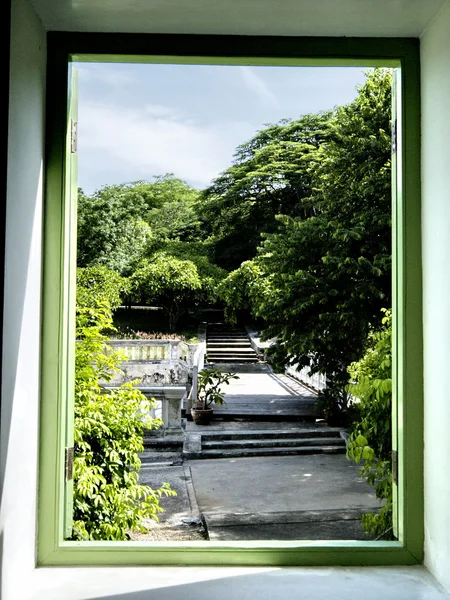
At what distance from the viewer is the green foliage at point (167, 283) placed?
16344mm

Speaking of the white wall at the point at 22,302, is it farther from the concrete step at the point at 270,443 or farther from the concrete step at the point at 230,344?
the concrete step at the point at 230,344

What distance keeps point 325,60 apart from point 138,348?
8472mm

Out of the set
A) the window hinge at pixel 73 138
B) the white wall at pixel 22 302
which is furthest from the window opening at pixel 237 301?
the white wall at pixel 22 302

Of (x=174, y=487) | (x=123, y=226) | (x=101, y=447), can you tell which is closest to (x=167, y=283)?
(x=123, y=226)

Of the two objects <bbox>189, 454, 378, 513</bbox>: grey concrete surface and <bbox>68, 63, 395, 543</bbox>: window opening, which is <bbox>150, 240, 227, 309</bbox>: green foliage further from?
<bbox>189, 454, 378, 513</bbox>: grey concrete surface

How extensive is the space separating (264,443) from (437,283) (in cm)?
652

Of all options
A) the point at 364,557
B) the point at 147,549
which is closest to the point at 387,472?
the point at 364,557

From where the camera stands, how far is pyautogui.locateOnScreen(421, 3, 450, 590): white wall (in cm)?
130

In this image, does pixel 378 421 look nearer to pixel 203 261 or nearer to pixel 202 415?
pixel 202 415

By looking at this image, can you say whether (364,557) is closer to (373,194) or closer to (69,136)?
(69,136)

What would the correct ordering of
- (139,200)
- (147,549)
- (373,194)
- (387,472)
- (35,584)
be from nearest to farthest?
(35,584), (147,549), (387,472), (373,194), (139,200)

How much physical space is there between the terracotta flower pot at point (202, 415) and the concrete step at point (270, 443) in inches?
34.0

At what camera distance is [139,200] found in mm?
21109

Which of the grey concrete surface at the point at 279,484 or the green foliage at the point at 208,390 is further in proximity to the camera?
the green foliage at the point at 208,390
